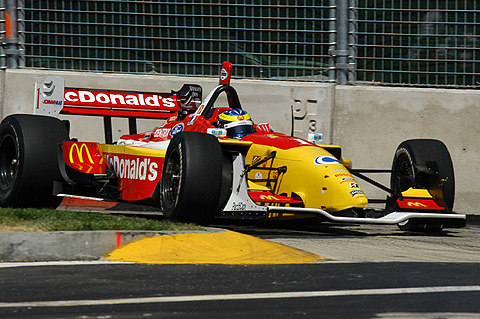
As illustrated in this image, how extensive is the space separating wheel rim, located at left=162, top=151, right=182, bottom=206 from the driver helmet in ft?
3.45

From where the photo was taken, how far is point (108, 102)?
9.30 m

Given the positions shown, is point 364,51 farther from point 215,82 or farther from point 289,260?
point 289,260

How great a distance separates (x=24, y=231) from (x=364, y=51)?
5972 millimetres

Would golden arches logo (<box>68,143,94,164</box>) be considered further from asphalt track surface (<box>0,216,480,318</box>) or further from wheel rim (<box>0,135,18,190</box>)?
asphalt track surface (<box>0,216,480,318</box>)

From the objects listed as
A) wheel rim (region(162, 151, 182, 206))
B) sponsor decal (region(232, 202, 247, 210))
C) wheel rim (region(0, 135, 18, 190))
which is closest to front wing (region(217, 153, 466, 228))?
sponsor decal (region(232, 202, 247, 210))

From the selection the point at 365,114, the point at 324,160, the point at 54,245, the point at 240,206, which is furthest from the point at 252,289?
the point at 365,114

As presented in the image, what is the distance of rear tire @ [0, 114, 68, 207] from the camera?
815cm

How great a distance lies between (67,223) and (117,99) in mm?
3471

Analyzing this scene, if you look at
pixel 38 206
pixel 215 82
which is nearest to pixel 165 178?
pixel 38 206

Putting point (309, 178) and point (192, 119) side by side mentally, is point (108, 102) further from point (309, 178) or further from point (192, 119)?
point (309, 178)

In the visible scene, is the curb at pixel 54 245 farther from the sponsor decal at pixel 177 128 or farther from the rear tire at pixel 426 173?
the rear tire at pixel 426 173

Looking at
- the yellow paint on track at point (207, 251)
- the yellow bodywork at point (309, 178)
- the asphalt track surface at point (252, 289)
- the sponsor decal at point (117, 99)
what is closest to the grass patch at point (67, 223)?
the yellow paint on track at point (207, 251)

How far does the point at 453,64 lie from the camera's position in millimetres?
10344

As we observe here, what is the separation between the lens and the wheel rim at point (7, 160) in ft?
28.5
